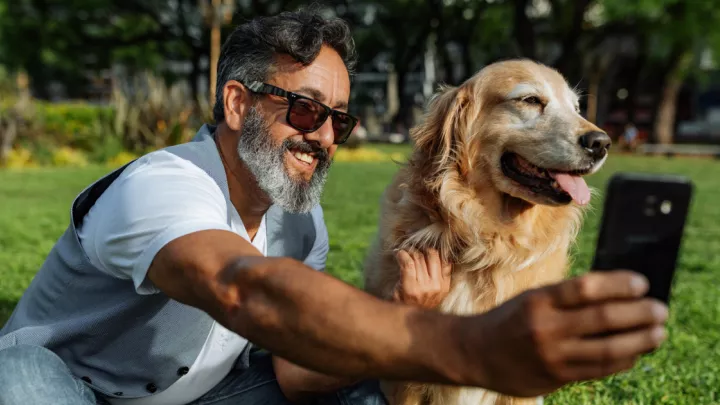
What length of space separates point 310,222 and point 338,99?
0.75m

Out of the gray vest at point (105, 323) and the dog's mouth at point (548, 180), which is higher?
the dog's mouth at point (548, 180)

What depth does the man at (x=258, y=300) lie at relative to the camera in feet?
3.77

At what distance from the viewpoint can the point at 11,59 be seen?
29906 mm

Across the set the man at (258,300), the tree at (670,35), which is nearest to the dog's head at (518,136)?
the man at (258,300)

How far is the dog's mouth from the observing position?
304cm

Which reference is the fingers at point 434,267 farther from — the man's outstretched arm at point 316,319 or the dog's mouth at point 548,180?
the man's outstretched arm at point 316,319

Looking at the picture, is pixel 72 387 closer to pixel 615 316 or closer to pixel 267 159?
pixel 267 159

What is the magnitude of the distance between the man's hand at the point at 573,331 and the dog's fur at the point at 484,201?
184 cm

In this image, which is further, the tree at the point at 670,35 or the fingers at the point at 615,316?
the tree at the point at 670,35

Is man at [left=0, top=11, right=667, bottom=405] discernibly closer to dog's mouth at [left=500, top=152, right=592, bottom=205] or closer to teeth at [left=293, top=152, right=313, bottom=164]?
teeth at [left=293, top=152, right=313, bottom=164]

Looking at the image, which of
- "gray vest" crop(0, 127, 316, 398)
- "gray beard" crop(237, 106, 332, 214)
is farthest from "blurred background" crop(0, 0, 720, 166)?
"gray vest" crop(0, 127, 316, 398)

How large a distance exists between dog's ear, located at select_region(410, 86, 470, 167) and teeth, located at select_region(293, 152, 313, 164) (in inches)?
28.1

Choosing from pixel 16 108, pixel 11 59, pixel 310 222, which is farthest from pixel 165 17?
pixel 310 222

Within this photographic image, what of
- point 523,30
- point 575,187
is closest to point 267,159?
point 575,187
